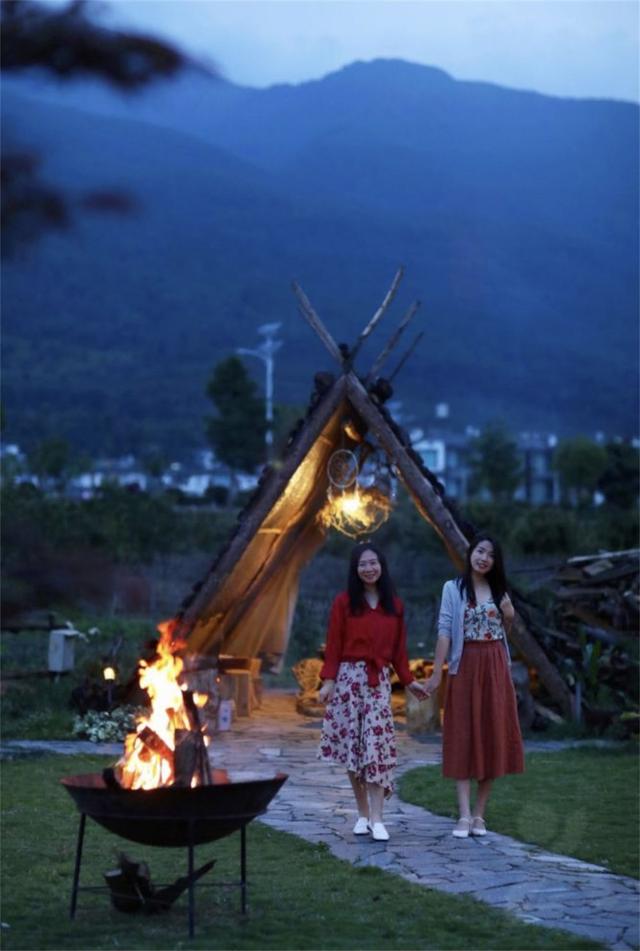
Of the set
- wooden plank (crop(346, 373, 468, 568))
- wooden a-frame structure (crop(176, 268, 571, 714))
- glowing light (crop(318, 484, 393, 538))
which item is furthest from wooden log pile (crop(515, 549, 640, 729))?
glowing light (crop(318, 484, 393, 538))

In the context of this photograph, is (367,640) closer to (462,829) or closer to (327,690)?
(327,690)

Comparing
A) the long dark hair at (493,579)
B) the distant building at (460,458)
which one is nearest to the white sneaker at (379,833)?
the long dark hair at (493,579)

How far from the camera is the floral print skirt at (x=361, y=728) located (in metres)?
7.56

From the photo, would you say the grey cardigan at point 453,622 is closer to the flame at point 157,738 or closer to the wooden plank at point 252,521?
the flame at point 157,738

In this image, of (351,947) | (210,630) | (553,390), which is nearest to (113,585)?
(351,947)

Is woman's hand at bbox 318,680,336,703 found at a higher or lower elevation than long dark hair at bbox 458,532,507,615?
lower

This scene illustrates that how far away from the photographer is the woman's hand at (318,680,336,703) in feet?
25.2

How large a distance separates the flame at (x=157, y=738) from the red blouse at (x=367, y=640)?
1523 mm

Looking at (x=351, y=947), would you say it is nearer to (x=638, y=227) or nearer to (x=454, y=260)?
(x=454, y=260)

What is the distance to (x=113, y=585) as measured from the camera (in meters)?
1.20

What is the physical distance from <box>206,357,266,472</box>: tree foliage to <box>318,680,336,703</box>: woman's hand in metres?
40.5

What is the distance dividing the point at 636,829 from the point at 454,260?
114 metres

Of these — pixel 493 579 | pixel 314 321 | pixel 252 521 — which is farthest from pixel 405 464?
pixel 493 579

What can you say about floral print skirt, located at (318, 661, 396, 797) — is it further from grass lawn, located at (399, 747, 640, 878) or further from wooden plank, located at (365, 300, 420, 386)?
wooden plank, located at (365, 300, 420, 386)
